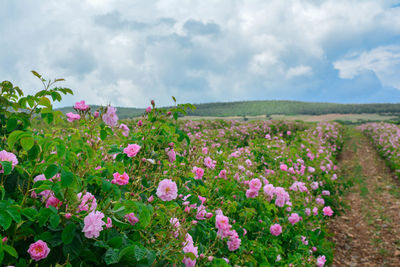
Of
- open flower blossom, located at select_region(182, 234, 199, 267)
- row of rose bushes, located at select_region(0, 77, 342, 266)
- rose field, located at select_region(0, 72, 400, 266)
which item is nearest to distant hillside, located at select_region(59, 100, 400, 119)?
row of rose bushes, located at select_region(0, 77, 342, 266)

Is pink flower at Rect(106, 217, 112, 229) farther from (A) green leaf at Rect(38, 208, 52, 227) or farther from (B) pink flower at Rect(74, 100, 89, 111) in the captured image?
(B) pink flower at Rect(74, 100, 89, 111)

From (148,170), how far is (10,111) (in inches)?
47.5

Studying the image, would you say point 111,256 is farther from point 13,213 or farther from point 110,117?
point 110,117

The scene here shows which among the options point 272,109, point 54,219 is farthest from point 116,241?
point 272,109

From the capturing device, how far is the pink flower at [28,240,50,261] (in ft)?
4.46

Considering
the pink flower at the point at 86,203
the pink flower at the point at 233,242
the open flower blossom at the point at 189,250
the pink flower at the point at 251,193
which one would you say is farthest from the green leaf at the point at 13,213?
the pink flower at the point at 251,193

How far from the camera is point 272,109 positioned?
273 feet

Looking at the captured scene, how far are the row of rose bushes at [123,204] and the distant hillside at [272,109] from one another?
68.7 metres

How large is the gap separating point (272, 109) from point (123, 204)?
85.2 m

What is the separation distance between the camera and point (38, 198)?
1723mm

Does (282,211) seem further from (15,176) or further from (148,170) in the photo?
(15,176)

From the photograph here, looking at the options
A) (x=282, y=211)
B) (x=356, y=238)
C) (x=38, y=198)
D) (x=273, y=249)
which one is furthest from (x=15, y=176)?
(x=356, y=238)

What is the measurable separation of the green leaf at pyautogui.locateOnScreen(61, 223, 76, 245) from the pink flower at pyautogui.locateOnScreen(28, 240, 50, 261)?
9 cm

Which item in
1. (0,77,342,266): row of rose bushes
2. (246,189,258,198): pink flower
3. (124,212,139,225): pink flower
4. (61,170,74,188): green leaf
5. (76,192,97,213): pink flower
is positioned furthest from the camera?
(246,189,258,198): pink flower
